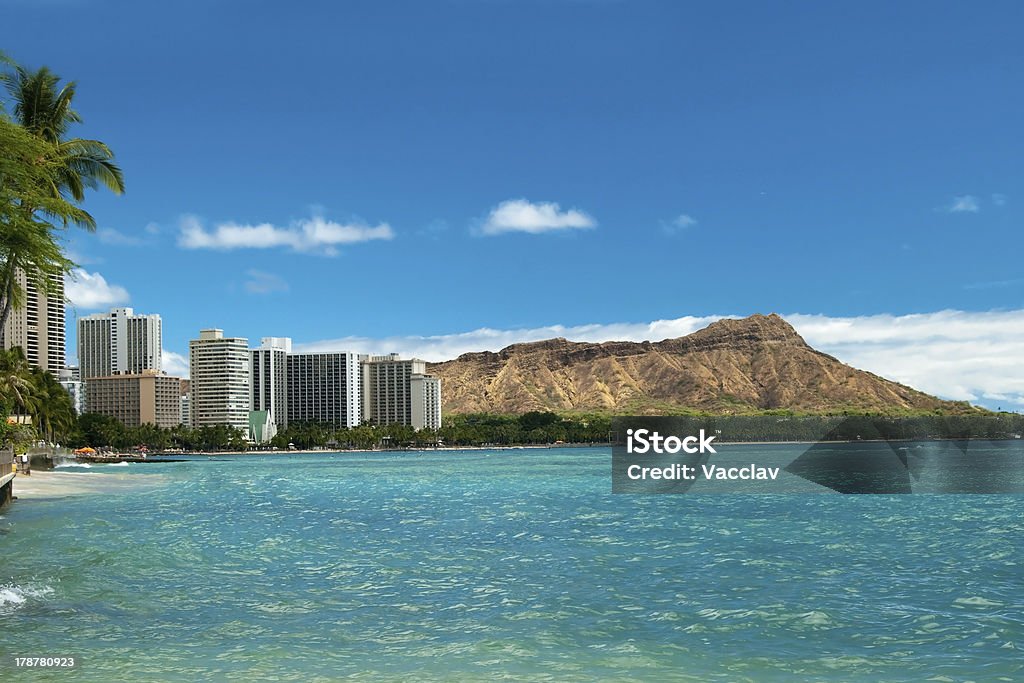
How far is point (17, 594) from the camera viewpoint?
52.0ft

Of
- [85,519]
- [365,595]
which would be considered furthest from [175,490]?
[365,595]

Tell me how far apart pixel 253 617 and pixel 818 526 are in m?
19.4

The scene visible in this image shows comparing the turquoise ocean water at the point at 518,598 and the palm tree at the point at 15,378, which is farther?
the palm tree at the point at 15,378

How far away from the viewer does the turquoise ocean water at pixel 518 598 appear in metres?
11.7

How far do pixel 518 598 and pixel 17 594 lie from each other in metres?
8.00

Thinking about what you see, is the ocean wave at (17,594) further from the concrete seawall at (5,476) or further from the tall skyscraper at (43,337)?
the tall skyscraper at (43,337)

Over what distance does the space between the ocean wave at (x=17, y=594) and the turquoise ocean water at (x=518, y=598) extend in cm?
8

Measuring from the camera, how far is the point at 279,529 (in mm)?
29047

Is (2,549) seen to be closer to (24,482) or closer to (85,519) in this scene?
(85,519)

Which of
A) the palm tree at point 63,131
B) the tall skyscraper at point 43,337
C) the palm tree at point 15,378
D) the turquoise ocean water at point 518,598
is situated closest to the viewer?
the turquoise ocean water at point 518,598

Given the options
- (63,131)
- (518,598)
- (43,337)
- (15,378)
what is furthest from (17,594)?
(43,337)

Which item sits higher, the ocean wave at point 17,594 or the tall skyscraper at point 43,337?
the tall skyscraper at point 43,337

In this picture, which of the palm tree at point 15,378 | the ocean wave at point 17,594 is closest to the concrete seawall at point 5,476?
the ocean wave at point 17,594

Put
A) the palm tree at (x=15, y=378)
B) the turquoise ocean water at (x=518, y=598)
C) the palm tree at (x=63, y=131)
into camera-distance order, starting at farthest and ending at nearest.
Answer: the palm tree at (x=15, y=378)
the palm tree at (x=63, y=131)
the turquoise ocean water at (x=518, y=598)
